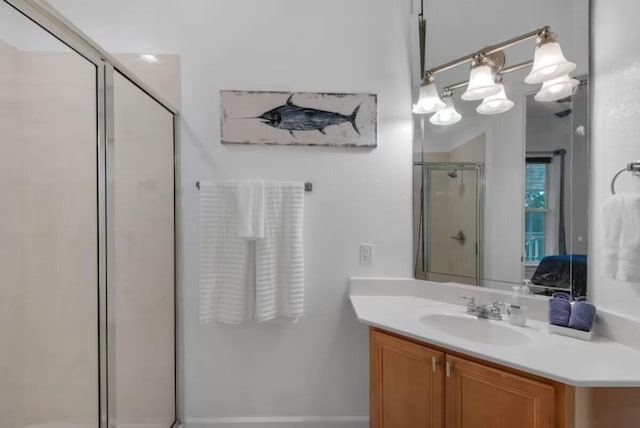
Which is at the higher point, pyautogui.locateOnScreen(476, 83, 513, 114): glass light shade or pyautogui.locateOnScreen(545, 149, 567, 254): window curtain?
pyautogui.locateOnScreen(476, 83, 513, 114): glass light shade

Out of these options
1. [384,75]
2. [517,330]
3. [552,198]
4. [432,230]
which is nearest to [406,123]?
[384,75]

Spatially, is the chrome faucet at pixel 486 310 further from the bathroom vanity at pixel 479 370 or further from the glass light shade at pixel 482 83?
the glass light shade at pixel 482 83

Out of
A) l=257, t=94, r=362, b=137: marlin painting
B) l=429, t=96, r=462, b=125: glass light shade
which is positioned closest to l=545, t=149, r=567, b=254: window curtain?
l=429, t=96, r=462, b=125: glass light shade

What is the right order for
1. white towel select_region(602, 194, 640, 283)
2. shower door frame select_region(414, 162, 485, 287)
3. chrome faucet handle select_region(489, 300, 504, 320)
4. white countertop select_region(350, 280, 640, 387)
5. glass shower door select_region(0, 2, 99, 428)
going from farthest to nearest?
shower door frame select_region(414, 162, 485, 287), chrome faucet handle select_region(489, 300, 504, 320), glass shower door select_region(0, 2, 99, 428), white towel select_region(602, 194, 640, 283), white countertop select_region(350, 280, 640, 387)

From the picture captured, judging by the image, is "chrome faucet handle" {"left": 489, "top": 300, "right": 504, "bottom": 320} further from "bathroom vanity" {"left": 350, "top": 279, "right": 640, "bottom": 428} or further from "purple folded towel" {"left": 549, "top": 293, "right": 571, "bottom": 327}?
"purple folded towel" {"left": 549, "top": 293, "right": 571, "bottom": 327}

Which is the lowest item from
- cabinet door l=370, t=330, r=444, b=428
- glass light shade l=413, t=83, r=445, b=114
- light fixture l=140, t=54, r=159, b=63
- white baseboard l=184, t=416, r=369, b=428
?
white baseboard l=184, t=416, r=369, b=428

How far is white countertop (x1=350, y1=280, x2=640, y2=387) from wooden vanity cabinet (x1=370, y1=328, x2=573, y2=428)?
6cm

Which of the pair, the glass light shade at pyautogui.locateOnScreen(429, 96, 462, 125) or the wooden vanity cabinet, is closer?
the wooden vanity cabinet

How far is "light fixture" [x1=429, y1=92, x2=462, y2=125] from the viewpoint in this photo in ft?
5.17

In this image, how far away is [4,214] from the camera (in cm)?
113

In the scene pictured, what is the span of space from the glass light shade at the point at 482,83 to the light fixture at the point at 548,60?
0.16 metres

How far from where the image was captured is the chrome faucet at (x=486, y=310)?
1359 mm

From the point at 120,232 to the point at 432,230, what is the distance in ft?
4.96

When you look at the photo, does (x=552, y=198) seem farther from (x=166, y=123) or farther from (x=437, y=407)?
(x=166, y=123)
